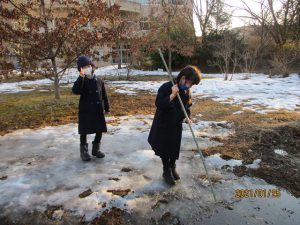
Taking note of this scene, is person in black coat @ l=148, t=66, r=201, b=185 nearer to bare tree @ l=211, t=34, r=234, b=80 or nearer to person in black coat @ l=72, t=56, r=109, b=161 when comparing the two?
person in black coat @ l=72, t=56, r=109, b=161

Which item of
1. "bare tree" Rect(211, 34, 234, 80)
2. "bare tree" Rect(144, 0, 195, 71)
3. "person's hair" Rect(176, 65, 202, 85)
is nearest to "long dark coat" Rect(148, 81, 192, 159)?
"person's hair" Rect(176, 65, 202, 85)

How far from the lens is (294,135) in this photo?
5.63 m

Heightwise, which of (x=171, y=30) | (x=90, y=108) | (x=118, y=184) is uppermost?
(x=171, y=30)

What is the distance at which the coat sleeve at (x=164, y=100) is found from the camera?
331cm

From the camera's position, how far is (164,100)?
3.33m

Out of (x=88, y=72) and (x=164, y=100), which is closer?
(x=164, y=100)

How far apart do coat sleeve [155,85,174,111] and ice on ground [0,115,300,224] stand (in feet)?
3.49

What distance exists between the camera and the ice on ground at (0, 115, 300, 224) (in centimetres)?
320

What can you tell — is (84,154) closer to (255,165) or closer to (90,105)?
(90,105)

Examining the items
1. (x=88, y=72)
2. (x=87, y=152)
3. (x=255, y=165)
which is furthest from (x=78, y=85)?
(x=255, y=165)

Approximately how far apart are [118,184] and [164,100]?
1.30 m

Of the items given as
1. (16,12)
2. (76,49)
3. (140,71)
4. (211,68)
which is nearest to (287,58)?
(211,68)

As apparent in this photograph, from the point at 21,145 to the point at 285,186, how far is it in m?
4.51

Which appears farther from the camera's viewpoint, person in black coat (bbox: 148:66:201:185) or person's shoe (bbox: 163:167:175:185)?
person's shoe (bbox: 163:167:175:185)
